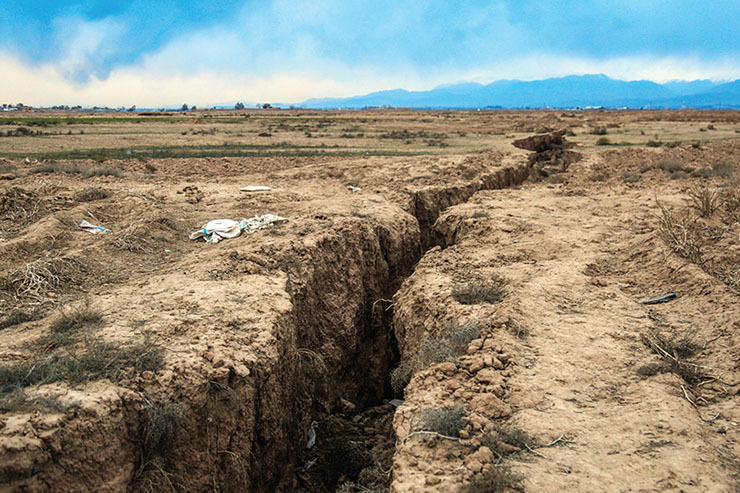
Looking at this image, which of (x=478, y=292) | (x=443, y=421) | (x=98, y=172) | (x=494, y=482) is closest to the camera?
(x=494, y=482)

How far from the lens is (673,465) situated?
338cm

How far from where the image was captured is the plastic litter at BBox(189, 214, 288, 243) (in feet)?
28.4

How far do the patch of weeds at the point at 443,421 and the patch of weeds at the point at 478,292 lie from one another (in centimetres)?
235

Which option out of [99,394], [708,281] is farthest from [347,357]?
[708,281]

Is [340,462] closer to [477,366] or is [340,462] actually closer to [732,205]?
[477,366]

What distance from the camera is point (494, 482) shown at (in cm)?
333

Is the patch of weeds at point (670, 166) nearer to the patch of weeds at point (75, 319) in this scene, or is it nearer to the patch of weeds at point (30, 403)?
the patch of weeds at point (75, 319)

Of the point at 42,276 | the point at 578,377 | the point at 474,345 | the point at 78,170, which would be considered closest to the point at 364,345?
the point at 474,345

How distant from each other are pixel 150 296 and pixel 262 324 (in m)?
1.53

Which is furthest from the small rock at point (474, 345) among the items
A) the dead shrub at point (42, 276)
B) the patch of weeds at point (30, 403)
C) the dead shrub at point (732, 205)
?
the dead shrub at point (732, 205)

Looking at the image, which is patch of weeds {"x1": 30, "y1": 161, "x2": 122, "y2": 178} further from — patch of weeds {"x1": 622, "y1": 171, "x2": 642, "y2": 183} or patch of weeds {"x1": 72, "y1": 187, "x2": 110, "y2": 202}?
patch of weeds {"x1": 622, "y1": 171, "x2": 642, "y2": 183}

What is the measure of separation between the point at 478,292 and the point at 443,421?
2.69 m

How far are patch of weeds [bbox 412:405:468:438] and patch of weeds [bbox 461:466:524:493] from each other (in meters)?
0.54

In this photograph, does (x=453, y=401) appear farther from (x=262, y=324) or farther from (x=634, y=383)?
(x=262, y=324)
